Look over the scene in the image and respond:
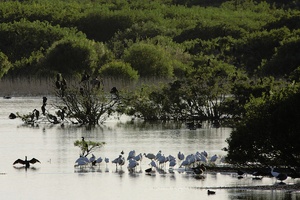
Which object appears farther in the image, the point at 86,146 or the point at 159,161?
the point at 86,146

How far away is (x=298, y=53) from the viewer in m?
63.4

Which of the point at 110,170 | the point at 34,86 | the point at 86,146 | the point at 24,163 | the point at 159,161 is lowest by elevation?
the point at 110,170

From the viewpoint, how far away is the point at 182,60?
7581 cm

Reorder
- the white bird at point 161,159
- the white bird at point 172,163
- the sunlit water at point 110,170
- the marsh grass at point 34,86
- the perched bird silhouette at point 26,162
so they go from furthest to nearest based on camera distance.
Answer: the marsh grass at point 34,86, the perched bird silhouette at point 26,162, the white bird at point 161,159, the white bird at point 172,163, the sunlit water at point 110,170

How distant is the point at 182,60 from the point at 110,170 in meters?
46.8

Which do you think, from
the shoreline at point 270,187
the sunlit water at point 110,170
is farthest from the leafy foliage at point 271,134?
the shoreline at point 270,187

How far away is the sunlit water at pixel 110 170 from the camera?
2509 centimetres

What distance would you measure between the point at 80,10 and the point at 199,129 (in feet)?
264

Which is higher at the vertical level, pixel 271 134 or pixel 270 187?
pixel 271 134

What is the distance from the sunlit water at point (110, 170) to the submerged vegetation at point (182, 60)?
135 cm

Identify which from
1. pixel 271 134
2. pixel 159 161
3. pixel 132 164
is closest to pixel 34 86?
pixel 159 161

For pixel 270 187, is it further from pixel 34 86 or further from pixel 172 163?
pixel 34 86

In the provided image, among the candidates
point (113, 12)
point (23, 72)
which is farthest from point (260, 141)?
point (113, 12)

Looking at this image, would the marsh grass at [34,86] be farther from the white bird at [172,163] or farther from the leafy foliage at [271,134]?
the leafy foliage at [271,134]
